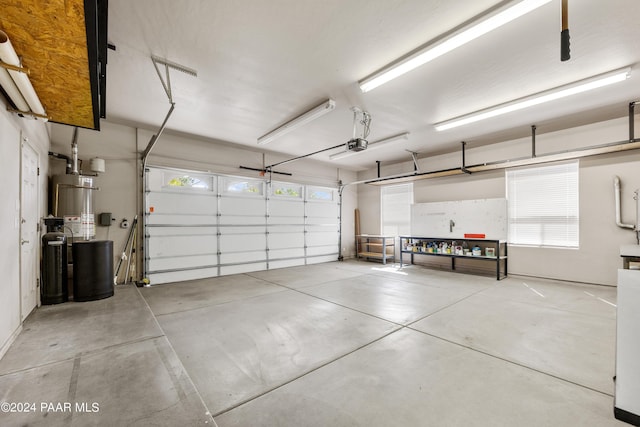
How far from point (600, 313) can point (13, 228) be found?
7077 millimetres

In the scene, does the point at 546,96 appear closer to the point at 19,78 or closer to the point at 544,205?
the point at 544,205

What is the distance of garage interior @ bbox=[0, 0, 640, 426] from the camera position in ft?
5.98

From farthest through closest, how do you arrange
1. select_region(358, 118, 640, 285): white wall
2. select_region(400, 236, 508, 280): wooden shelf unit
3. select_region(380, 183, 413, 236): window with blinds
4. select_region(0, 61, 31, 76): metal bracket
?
select_region(380, 183, 413, 236): window with blinds, select_region(400, 236, 508, 280): wooden shelf unit, select_region(358, 118, 640, 285): white wall, select_region(0, 61, 31, 76): metal bracket

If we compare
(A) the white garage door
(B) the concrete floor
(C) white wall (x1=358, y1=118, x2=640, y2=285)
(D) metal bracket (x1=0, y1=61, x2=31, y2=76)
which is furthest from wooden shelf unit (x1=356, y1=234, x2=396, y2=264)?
(D) metal bracket (x1=0, y1=61, x2=31, y2=76)

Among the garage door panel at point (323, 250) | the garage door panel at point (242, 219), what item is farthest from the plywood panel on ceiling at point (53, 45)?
the garage door panel at point (323, 250)

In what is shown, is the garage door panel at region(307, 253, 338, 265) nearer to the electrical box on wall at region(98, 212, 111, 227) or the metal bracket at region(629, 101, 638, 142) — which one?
the electrical box on wall at region(98, 212, 111, 227)

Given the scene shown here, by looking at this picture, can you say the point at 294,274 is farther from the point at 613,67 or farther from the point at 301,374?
the point at 613,67

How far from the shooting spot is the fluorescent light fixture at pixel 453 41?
2096 millimetres

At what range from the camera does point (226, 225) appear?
6.40 meters

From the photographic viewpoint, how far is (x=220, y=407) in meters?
1.74

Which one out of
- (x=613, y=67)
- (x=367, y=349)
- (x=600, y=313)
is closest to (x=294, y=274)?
(x=367, y=349)

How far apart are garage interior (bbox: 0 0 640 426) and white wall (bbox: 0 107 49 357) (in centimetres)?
4

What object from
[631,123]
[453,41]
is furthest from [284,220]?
[631,123]

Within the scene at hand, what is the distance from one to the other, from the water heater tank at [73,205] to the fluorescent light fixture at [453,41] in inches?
187
